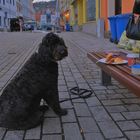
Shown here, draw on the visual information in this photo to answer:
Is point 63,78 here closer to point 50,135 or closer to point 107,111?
point 107,111

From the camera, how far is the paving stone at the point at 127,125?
376 cm

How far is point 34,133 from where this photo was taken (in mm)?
3701

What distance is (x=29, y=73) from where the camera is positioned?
3777mm

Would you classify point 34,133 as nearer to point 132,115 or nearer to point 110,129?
point 110,129

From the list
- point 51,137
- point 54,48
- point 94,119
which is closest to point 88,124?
point 94,119

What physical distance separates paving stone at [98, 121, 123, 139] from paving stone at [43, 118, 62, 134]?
49 centimetres

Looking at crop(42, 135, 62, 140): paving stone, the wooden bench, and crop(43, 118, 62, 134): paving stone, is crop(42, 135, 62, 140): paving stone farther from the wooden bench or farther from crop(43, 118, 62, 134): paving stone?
the wooden bench

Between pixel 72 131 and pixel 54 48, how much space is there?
93cm

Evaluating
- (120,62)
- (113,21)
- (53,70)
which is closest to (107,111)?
(120,62)

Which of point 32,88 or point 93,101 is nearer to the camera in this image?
point 32,88

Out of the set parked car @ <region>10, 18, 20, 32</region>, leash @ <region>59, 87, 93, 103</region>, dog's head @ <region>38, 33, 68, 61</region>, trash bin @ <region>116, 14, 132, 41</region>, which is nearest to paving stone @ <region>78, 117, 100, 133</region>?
dog's head @ <region>38, 33, 68, 61</region>

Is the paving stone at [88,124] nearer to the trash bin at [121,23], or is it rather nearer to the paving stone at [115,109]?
the paving stone at [115,109]

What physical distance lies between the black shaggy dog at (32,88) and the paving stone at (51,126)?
0.11m

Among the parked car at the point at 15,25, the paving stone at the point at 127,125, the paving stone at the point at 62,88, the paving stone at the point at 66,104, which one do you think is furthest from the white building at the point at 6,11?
the paving stone at the point at 127,125
